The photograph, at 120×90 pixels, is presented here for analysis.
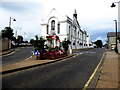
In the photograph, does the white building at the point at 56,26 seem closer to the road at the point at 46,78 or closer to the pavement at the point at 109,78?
the pavement at the point at 109,78

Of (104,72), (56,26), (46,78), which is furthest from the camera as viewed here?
(56,26)

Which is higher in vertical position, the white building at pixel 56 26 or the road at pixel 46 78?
the white building at pixel 56 26

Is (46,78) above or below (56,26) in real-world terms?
below

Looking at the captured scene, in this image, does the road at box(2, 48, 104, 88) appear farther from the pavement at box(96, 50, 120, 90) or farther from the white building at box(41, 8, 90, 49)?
the white building at box(41, 8, 90, 49)

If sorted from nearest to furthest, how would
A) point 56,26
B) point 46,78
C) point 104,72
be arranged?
point 46,78
point 104,72
point 56,26

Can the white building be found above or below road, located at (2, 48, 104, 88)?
above

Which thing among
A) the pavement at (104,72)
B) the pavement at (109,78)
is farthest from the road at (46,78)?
the pavement at (109,78)

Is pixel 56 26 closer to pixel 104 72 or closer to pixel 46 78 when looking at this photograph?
pixel 104 72

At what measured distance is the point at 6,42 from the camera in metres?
31.2

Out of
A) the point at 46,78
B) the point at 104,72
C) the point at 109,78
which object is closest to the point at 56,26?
the point at 104,72

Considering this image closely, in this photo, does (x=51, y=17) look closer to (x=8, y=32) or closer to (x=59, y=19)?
(x=59, y=19)

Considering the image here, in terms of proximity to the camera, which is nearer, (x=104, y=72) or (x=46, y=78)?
(x=46, y=78)

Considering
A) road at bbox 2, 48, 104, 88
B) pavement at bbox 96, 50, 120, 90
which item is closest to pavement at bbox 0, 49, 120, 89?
pavement at bbox 96, 50, 120, 90

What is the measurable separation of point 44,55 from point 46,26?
96.0 ft
